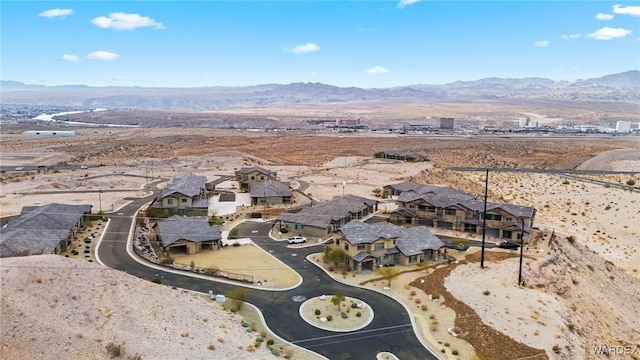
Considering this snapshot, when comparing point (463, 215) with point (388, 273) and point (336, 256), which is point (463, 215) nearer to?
point (388, 273)

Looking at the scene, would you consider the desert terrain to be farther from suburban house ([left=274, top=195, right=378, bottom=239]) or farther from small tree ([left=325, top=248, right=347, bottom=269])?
suburban house ([left=274, top=195, right=378, bottom=239])

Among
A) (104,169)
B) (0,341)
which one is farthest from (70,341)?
(104,169)

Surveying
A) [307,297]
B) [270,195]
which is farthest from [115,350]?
[270,195]

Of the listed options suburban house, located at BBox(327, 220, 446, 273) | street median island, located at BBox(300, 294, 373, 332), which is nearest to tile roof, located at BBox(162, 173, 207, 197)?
suburban house, located at BBox(327, 220, 446, 273)

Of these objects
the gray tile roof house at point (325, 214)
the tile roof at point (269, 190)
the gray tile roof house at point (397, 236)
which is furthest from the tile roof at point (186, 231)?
the tile roof at point (269, 190)

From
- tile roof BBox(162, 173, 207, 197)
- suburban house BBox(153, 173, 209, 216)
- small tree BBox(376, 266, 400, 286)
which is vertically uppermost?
tile roof BBox(162, 173, 207, 197)

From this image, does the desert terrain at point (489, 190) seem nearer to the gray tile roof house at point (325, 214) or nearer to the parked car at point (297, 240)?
the gray tile roof house at point (325, 214)
